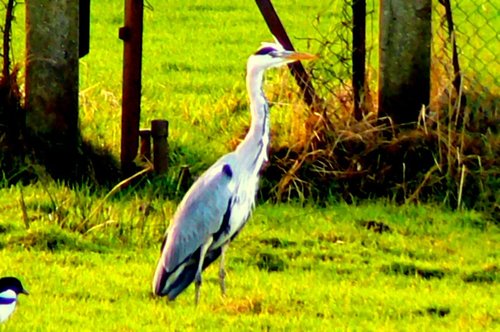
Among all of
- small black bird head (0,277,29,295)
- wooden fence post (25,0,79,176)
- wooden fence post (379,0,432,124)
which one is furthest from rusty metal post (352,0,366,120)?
small black bird head (0,277,29,295)

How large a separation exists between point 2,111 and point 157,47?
4806 mm

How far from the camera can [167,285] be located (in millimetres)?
6523

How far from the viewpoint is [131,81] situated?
8.68 m

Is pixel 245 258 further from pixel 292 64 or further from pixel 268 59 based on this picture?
pixel 292 64

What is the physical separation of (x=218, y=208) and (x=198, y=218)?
0.33 ft

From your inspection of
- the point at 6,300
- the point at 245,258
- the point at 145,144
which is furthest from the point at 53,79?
the point at 6,300

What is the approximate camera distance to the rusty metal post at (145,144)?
8.76 m

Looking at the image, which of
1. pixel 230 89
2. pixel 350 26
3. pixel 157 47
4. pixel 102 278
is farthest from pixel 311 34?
pixel 102 278

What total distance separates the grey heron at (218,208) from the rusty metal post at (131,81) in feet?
6.11

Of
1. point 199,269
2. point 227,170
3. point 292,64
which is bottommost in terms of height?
point 199,269

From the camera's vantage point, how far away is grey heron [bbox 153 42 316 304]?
21.6ft

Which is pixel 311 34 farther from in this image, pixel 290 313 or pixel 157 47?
pixel 290 313

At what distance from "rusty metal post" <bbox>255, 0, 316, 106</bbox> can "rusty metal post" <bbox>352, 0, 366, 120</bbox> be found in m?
0.26

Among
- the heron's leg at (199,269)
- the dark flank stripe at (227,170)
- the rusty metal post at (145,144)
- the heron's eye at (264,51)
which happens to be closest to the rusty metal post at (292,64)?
the rusty metal post at (145,144)
